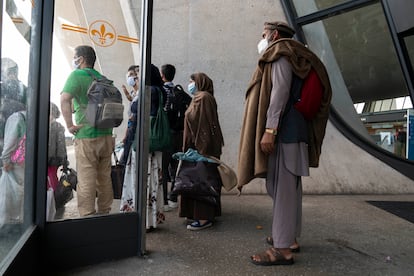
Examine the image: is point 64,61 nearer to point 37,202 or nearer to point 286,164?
point 37,202

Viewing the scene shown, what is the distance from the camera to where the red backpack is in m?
2.49

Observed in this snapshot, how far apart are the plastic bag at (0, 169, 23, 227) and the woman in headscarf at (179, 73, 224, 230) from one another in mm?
1607

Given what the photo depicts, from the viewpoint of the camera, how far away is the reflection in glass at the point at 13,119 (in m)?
1.67

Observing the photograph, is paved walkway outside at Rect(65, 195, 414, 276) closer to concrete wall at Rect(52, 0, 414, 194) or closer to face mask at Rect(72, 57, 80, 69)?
concrete wall at Rect(52, 0, 414, 194)

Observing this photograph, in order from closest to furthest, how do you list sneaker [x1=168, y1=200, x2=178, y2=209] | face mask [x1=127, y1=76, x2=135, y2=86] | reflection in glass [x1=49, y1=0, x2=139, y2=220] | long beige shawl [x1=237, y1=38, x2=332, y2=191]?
1. reflection in glass [x1=49, y1=0, x2=139, y2=220]
2. long beige shawl [x1=237, y1=38, x2=332, y2=191]
3. face mask [x1=127, y1=76, x2=135, y2=86]
4. sneaker [x1=168, y1=200, x2=178, y2=209]

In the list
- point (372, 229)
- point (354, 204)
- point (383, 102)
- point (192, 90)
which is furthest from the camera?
point (383, 102)

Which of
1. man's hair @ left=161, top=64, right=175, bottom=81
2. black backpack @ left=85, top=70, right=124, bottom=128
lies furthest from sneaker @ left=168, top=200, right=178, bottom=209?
black backpack @ left=85, top=70, right=124, bottom=128

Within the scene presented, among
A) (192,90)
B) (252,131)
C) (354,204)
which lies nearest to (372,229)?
(354,204)

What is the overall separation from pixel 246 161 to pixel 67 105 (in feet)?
4.64

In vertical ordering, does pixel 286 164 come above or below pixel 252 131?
below

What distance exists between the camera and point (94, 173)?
2.66 meters

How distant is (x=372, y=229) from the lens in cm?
345

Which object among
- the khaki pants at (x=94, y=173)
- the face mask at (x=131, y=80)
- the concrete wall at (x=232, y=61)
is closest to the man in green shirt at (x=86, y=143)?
the khaki pants at (x=94, y=173)

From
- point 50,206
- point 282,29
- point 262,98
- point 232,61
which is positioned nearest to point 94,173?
point 50,206
